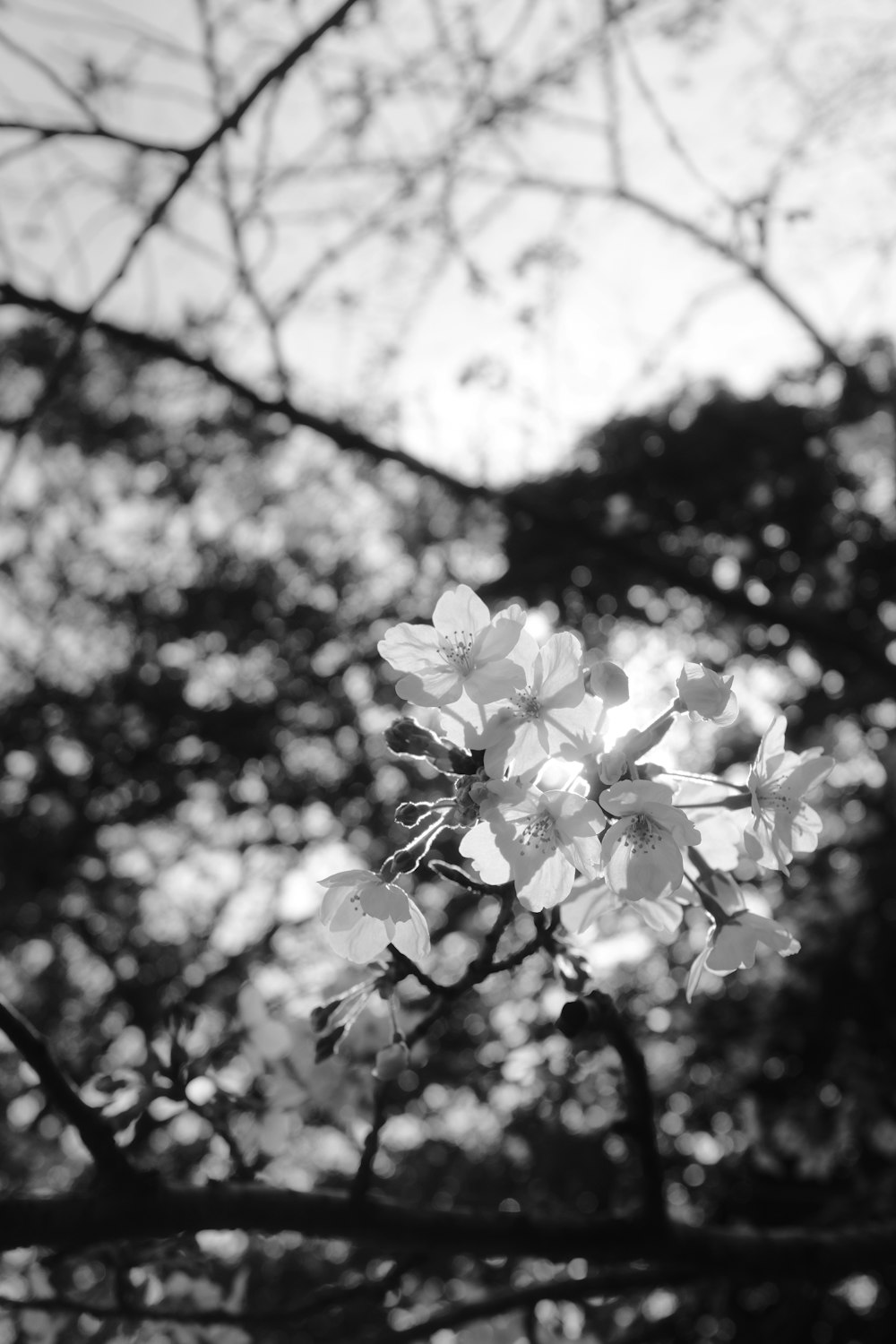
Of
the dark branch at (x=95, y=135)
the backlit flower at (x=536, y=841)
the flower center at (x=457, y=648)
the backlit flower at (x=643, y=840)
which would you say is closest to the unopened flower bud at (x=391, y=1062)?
the backlit flower at (x=536, y=841)

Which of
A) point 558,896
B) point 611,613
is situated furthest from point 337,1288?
point 611,613

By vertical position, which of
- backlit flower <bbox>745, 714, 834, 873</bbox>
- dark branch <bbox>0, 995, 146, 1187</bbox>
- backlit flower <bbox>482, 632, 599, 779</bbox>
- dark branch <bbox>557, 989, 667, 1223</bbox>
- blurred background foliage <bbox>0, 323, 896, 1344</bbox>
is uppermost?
backlit flower <bbox>482, 632, 599, 779</bbox>

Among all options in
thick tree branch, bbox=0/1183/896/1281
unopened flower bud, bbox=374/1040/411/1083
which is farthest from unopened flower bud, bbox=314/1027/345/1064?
thick tree branch, bbox=0/1183/896/1281

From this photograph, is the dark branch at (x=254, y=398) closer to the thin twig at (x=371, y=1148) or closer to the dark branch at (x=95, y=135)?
the dark branch at (x=95, y=135)

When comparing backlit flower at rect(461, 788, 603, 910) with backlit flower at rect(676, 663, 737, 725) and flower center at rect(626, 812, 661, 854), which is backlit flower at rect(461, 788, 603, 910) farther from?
backlit flower at rect(676, 663, 737, 725)

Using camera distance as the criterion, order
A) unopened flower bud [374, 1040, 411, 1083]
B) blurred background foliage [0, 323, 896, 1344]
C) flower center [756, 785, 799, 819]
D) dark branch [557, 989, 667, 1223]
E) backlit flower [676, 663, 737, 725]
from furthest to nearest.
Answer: blurred background foliage [0, 323, 896, 1344]
dark branch [557, 989, 667, 1223]
unopened flower bud [374, 1040, 411, 1083]
flower center [756, 785, 799, 819]
backlit flower [676, 663, 737, 725]

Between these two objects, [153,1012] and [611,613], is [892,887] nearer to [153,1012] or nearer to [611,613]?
[611,613]

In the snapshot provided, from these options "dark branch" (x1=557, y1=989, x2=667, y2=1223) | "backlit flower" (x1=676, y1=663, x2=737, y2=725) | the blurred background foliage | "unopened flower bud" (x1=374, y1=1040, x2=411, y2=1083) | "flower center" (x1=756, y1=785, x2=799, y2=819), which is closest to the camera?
"backlit flower" (x1=676, y1=663, x2=737, y2=725)
